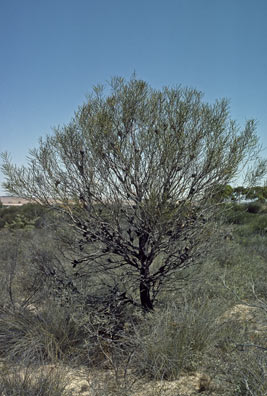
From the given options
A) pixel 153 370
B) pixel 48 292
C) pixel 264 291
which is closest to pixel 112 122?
pixel 48 292

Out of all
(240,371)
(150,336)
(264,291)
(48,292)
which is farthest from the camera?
(264,291)

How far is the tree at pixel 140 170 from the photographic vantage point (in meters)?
4.98

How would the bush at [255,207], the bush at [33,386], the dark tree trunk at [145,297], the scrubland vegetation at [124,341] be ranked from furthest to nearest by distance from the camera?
1. the bush at [255,207]
2. the dark tree trunk at [145,297]
3. the scrubland vegetation at [124,341]
4. the bush at [33,386]

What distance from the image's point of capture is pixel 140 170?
502 centimetres

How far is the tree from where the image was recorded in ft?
16.3

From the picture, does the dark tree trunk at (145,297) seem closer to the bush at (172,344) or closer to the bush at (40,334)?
the bush at (172,344)

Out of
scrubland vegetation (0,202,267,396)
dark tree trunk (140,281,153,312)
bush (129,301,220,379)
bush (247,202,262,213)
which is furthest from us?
bush (247,202,262,213)

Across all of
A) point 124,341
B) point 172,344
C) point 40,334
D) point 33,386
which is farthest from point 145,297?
point 33,386

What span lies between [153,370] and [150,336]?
15.5 inches

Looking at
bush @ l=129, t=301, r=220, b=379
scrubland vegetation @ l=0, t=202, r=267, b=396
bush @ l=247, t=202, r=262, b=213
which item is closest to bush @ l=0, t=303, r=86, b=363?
scrubland vegetation @ l=0, t=202, r=267, b=396

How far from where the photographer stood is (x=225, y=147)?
17.0ft

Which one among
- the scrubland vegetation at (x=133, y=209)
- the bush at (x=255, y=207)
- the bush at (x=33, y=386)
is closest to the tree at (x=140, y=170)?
the scrubland vegetation at (x=133, y=209)

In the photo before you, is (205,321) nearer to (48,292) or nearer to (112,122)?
(48,292)

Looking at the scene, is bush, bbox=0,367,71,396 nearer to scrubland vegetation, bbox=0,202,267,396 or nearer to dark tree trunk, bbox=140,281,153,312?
scrubland vegetation, bbox=0,202,267,396
